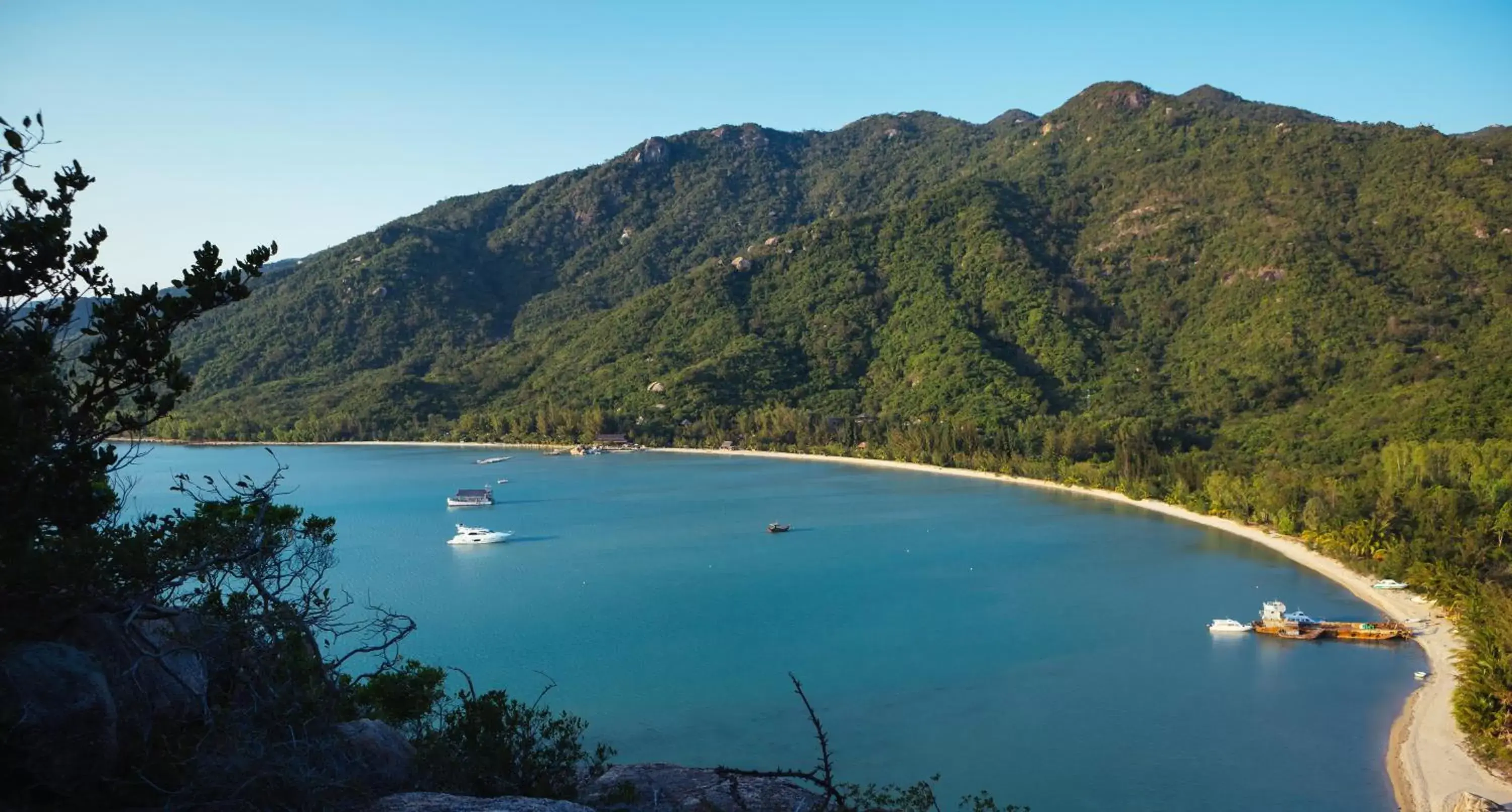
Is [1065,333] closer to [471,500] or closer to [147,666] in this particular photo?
[471,500]

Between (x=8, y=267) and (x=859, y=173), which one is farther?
(x=859, y=173)

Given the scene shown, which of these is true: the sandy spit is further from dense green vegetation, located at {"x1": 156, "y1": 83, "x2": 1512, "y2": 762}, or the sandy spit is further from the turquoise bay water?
dense green vegetation, located at {"x1": 156, "y1": 83, "x2": 1512, "y2": 762}

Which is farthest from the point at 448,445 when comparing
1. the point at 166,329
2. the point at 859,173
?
the point at 859,173

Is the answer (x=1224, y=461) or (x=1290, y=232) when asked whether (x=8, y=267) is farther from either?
(x=1290, y=232)

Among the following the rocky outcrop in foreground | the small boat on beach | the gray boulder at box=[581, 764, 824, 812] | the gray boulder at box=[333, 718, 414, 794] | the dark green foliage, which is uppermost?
the dark green foliage

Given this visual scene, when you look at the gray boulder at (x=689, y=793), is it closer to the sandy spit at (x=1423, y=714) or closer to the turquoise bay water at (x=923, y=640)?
the turquoise bay water at (x=923, y=640)

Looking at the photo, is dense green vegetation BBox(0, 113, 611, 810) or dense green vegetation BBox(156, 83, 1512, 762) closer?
dense green vegetation BBox(0, 113, 611, 810)

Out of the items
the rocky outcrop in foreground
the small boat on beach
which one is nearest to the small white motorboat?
the small boat on beach

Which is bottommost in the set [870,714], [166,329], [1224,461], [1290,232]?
[870,714]
